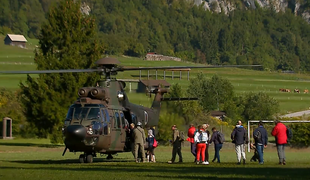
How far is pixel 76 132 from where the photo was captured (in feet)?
92.2

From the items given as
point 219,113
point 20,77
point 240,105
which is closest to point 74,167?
point 219,113

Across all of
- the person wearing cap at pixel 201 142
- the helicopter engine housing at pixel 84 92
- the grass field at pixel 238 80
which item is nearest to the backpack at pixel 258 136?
the person wearing cap at pixel 201 142

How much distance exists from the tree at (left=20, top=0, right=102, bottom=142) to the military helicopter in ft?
70.3

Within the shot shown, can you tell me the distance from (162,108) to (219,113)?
5933cm

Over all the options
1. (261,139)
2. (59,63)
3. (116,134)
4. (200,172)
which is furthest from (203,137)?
(59,63)

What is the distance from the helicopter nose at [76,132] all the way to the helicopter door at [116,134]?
2.06 metres

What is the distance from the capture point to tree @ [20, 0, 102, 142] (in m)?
53.1

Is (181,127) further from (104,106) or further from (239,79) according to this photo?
(239,79)

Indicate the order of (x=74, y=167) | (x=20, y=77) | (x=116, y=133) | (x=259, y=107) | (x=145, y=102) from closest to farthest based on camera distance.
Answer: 1. (x=74, y=167)
2. (x=116, y=133)
3. (x=145, y=102)
4. (x=259, y=107)
5. (x=20, y=77)

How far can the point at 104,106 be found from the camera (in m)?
29.6

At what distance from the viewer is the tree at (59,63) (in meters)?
53.1

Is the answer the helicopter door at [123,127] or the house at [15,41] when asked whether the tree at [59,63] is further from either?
the house at [15,41]

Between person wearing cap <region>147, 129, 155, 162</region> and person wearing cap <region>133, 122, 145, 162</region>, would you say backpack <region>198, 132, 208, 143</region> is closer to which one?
person wearing cap <region>133, 122, 145, 162</region>

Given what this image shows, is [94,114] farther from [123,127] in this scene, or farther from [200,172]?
[200,172]
